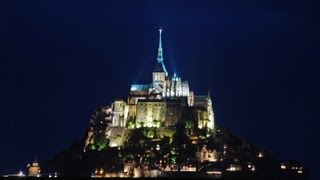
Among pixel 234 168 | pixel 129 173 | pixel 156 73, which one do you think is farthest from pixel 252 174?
pixel 156 73

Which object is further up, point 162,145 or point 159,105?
point 159,105

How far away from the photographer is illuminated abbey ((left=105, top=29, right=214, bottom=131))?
106438 mm

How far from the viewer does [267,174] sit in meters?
93.4

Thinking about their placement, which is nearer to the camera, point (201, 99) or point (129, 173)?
point (129, 173)

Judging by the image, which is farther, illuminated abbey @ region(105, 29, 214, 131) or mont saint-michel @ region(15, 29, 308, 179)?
illuminated abbey @ region(105, 29, 214, 131)

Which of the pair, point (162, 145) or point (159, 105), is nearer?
point (162, 145)

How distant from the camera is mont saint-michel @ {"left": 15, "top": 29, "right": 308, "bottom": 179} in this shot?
301 feet

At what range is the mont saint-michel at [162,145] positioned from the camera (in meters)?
91.7

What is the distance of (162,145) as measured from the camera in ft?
321

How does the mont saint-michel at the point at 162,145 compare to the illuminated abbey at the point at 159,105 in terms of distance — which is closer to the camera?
the mont saint-michel at the point at 162,145

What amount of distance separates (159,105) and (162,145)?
10703 mm

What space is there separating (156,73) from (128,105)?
7902mm

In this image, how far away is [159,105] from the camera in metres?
107

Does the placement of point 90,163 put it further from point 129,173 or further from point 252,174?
point 252,174
